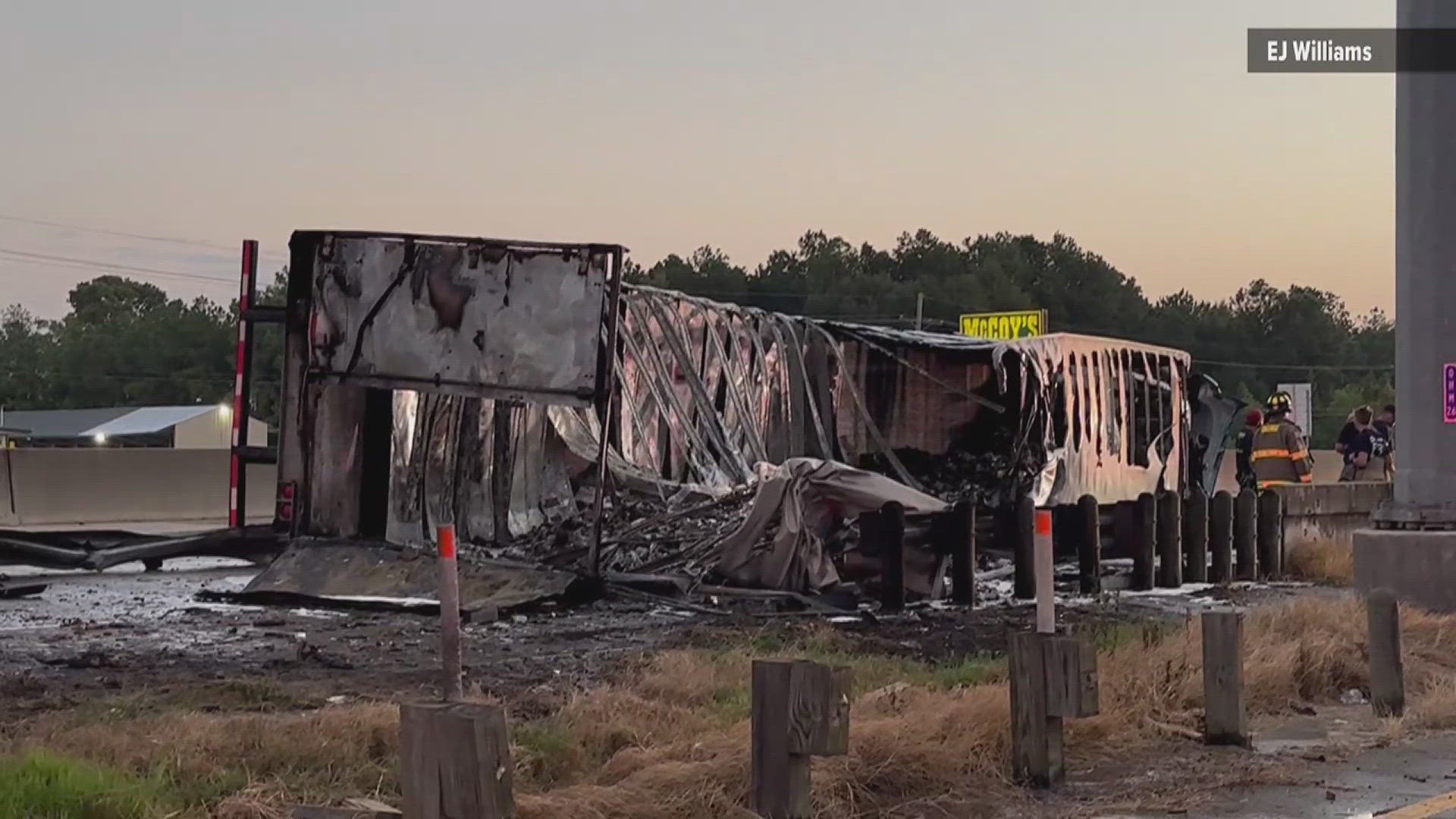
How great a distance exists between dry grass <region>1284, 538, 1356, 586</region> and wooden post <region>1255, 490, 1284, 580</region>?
44 centimetres

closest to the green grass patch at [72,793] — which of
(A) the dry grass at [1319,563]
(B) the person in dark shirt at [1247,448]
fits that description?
(A) the dry grass at [1319,563]

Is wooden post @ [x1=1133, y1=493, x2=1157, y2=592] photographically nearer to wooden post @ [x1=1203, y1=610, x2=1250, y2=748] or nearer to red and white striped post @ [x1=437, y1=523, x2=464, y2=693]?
wooden post @ [x1=1203, y1=610, x2=1250, y2=748]

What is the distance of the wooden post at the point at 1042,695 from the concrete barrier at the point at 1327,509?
12280mm

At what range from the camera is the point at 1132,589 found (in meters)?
17.2

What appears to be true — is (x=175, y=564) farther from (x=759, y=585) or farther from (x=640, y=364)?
(x=759, y=585)

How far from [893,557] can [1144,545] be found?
12.5ft

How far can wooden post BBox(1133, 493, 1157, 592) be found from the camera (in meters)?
17.0

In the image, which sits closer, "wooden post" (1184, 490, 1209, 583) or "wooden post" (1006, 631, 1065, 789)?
"wooden post" (1006, 631, 1065, 789)

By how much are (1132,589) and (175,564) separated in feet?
30.9

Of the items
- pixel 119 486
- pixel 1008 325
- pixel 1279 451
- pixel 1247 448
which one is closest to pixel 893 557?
pixel 1279 451

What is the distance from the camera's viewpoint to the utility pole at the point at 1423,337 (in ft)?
43.3

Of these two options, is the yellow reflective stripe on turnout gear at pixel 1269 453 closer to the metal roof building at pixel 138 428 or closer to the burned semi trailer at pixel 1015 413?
the burned semi trailer at pixel 1015 413

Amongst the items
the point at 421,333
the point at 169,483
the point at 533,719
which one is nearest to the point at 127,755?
the point at 533,719

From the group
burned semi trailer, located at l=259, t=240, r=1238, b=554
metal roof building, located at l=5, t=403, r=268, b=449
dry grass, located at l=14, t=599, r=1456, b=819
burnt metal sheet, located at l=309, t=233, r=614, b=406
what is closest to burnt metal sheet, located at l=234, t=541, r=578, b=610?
burned semi trailer, located at l=259, t=240, r=1238, b=554
